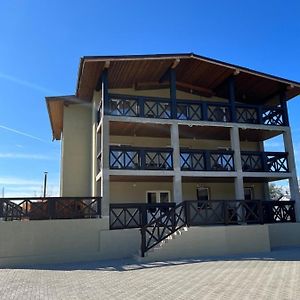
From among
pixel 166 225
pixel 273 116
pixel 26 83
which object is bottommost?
pixel 166 225

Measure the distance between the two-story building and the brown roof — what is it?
0.18 ft

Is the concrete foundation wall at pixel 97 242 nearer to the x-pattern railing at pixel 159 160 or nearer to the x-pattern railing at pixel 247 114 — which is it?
the x-pattern railing at pixel 159 160

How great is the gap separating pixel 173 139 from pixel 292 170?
22.1 feet

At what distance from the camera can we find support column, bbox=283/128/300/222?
677 inches

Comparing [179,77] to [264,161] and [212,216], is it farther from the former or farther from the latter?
[212,216]

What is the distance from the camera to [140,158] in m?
15.5

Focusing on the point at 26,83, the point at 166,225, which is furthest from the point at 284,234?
the point at 26,83

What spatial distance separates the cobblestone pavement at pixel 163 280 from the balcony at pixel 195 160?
15.5 ft

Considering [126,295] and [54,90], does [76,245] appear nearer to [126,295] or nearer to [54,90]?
[126,295]

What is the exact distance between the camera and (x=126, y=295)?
739 centimetres

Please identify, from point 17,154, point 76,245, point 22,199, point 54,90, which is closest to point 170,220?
point 76,245

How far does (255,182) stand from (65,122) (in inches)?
454

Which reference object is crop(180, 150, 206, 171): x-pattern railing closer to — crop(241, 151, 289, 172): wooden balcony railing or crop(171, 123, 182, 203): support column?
crop(171, 123, 182, 203): support column

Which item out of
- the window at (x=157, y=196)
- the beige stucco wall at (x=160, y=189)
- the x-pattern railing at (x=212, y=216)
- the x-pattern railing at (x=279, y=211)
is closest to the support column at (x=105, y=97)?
the beige stucco wall at (x=160, y=189)
